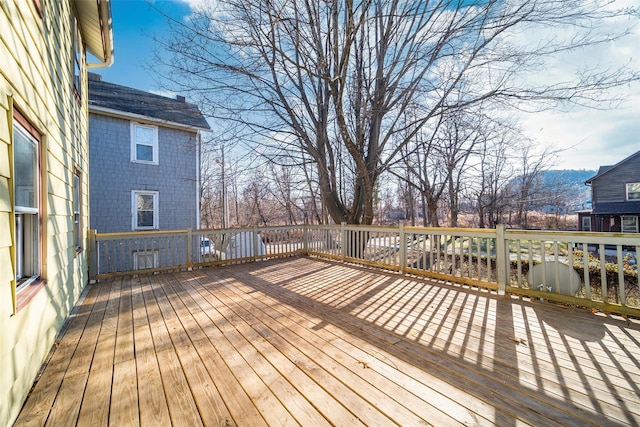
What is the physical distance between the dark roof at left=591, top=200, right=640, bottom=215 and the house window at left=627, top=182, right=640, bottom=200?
30 cm

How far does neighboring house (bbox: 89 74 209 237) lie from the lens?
7477 millimetres

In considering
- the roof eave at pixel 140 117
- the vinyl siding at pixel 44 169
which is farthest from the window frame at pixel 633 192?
the vinyl siding at pixel 44 169

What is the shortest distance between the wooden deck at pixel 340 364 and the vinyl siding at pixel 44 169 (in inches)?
9.3

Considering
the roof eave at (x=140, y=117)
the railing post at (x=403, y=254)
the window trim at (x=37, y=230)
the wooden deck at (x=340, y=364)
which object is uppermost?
the roof eave at (x=140, y=117)

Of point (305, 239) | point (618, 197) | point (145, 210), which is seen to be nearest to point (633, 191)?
point (618, 197)

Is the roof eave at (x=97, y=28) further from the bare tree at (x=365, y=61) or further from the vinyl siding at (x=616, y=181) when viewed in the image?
the vinyl siding at (x=616, y=181)

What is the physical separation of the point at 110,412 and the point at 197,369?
1.73 feet

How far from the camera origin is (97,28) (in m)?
4.59

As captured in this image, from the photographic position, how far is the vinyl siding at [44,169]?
1.49 m

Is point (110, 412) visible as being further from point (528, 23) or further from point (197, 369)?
point (528, 23)

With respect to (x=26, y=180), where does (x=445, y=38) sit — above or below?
above

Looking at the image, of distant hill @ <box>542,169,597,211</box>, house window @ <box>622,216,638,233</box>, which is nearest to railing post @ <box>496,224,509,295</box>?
distant hill @ <box>542,169,597,211</box>

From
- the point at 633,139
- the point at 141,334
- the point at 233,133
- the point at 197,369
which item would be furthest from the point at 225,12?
the point at 633,139

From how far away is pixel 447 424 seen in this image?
1.40m
